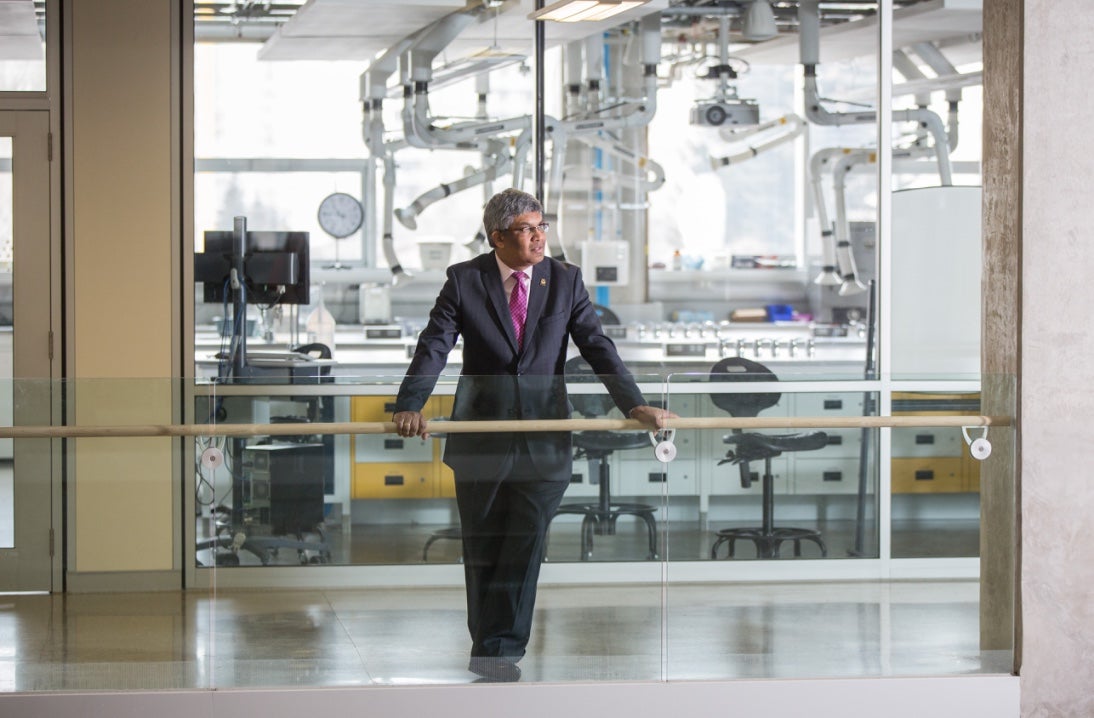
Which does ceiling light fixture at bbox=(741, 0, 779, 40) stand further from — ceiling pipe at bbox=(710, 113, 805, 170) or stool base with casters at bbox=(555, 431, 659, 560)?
stool base with casters at bbox=(555, 431, 659, 560)

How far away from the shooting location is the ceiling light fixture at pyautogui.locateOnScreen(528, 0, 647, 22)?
13.9 feet

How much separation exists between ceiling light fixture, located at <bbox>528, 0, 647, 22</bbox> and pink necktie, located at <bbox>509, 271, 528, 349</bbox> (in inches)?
43.2

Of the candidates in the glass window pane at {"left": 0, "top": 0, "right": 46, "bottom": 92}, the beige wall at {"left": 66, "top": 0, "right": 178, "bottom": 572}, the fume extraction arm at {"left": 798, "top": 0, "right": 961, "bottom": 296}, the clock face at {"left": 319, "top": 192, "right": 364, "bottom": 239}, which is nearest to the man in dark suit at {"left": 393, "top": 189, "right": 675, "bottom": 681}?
the beige wall at {"left": 66, "top": 0, "right": 178, "bottom": 572}

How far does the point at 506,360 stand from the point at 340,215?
5.56m

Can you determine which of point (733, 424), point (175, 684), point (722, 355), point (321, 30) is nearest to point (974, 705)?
point (733, 424)

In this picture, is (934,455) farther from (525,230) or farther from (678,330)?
(678,330)

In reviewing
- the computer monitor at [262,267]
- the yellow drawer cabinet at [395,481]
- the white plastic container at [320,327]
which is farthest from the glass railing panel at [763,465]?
the white plastic container at [320,327]

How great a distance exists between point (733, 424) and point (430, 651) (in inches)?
39.0

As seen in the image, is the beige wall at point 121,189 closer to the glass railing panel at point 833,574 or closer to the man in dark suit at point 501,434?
the man in dark suit at point 501,434

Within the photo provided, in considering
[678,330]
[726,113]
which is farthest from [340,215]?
[726,113]

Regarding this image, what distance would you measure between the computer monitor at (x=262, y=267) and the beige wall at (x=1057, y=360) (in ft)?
11.3

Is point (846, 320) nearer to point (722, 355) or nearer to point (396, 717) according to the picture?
point (722, 355)

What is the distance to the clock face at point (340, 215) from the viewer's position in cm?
884

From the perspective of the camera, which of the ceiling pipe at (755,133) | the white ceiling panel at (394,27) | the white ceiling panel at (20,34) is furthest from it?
the ceiling pipe at (755,133)
